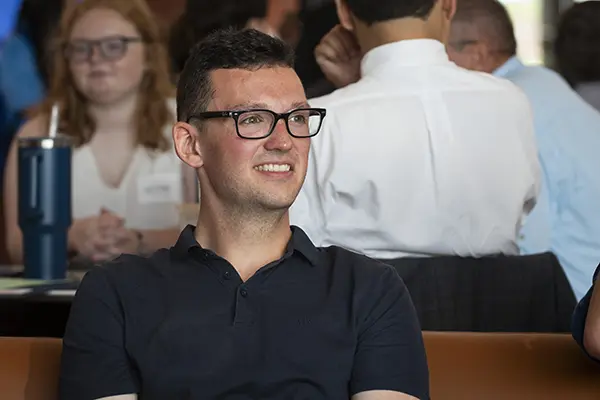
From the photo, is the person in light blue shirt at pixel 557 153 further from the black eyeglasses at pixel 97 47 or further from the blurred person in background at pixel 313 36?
the black eyeglasses at pixel 97 47

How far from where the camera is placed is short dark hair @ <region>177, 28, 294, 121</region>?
1579 millimetres

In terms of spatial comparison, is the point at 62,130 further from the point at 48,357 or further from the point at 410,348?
the point at 410,348

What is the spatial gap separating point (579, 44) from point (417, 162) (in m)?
0.55

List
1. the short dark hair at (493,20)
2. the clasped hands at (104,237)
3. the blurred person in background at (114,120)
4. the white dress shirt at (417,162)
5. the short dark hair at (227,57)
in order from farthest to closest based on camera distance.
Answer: the blurred person in background at (114,120) → the clasped hands at (104,237) → the short dark hair at (493,20) → the white dress shirt at (417,162) → the short dark hair at (227,57)

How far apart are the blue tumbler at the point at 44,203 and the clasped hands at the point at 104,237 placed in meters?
0.33

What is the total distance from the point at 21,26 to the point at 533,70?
1379mm

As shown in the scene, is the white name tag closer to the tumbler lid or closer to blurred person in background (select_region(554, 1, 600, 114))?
the tumbler lid

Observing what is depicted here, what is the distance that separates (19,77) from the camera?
2822mm

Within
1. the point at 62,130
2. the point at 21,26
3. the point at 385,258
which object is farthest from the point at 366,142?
the point at 21,26

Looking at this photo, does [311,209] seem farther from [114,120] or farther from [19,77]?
[19,77]

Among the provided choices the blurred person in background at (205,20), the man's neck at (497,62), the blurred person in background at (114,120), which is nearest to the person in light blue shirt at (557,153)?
the man's neck at (497,62)

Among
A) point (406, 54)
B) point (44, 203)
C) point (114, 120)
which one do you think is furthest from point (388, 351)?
point (114, 120)

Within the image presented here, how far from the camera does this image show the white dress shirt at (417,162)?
2.13m

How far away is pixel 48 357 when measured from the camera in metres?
1.64
